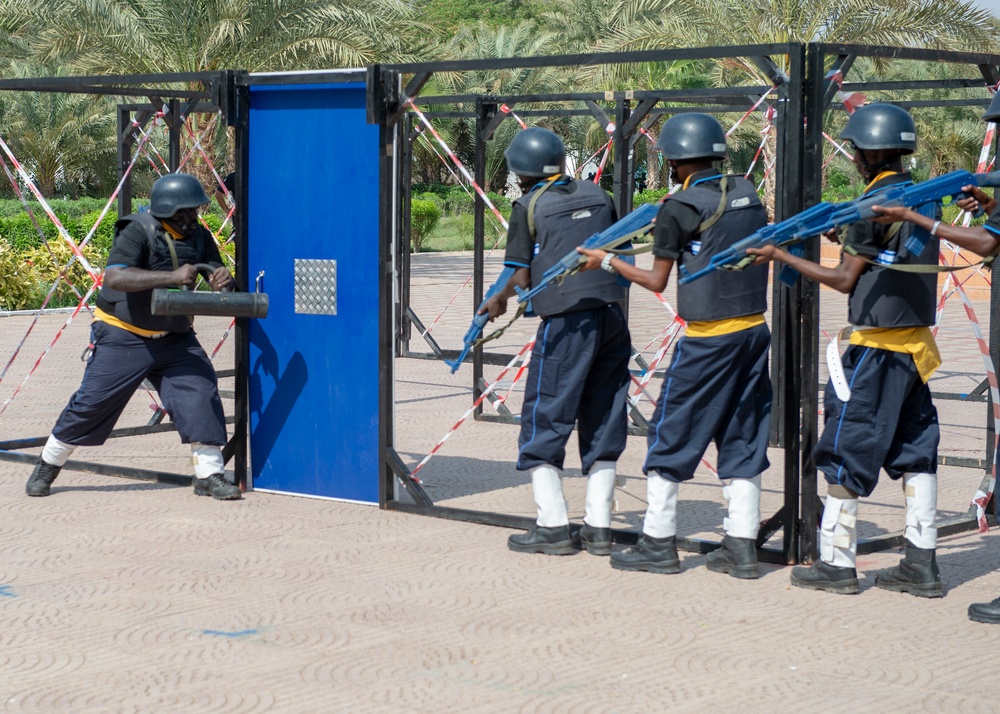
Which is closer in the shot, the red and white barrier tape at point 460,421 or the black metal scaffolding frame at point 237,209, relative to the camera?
the red and white barrier tape at point 460,421

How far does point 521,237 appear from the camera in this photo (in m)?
6.04

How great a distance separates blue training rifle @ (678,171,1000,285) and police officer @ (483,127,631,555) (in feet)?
2.42

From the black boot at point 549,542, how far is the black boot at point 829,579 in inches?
41.3

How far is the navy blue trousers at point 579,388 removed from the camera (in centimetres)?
596

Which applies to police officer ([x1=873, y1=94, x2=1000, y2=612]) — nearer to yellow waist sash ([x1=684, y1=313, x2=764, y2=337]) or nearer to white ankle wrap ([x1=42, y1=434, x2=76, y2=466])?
yellow waist sash ([x1=684, y1=313, x2=764, y2=337])

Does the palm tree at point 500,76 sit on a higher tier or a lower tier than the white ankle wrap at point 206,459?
higher

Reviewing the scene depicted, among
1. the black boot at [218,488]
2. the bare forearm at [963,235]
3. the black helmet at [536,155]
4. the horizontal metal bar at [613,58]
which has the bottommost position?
the black boot at [218,488]

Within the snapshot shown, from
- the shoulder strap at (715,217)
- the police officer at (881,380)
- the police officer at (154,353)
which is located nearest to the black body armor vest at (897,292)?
the police officer at (881,380)

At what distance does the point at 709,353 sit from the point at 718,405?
0.22 m

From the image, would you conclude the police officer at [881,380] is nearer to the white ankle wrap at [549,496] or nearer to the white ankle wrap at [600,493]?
the white ankle wrap at [600,493]

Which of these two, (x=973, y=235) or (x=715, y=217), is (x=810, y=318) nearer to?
(x=715, y=217)

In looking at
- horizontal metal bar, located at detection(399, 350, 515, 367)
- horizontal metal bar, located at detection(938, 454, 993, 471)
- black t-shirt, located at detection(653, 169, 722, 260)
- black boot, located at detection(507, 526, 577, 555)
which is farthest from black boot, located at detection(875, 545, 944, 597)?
horizontal metal bar, located at detection(399, 350, 515, 367)

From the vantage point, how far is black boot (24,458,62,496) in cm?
727

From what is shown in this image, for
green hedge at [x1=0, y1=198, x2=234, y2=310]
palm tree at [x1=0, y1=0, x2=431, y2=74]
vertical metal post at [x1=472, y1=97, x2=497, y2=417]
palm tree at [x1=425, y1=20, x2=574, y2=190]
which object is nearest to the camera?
vertical metal post at [x1=472, y1=97, x2=497, y2=417]
